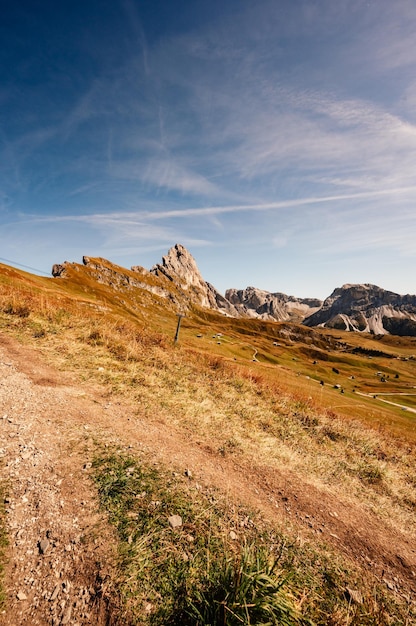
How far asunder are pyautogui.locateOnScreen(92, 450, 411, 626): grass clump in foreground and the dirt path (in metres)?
0.41

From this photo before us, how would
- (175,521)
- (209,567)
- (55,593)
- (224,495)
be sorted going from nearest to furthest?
(55,593) → (209,567) → (175,521) → (224,495)

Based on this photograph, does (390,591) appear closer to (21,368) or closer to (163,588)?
(163,588)

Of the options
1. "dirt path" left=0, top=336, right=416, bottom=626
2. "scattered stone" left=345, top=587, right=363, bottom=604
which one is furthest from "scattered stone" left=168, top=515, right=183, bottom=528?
"scattered stone" left=345, top=587, right=363, bottom=604

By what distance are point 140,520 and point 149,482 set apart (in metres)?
1.08

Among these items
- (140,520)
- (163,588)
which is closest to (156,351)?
(140,520)

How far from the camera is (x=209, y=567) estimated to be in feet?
15.1

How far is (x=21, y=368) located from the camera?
10797 mm

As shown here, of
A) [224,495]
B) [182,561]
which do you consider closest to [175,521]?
[182,561]

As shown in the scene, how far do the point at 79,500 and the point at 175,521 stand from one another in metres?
2.00

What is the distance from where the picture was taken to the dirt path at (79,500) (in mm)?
3936

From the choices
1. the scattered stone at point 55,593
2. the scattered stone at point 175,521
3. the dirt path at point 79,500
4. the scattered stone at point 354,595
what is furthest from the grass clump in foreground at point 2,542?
the scattered stone at point 354,595

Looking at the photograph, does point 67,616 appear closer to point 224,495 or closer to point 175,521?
point 175,521

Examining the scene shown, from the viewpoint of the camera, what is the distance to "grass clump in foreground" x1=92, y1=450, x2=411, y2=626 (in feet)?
11.6

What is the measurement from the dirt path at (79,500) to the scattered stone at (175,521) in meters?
1.17
